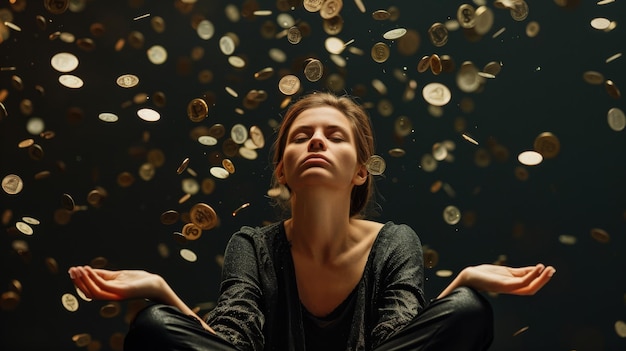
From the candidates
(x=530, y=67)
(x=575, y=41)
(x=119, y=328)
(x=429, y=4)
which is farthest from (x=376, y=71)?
(x=119, y=328)

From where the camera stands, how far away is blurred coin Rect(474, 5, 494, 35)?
2.65m

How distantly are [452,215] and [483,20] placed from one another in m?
0.72

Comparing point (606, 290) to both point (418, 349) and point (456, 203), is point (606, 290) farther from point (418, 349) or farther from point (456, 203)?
point (418, 349)

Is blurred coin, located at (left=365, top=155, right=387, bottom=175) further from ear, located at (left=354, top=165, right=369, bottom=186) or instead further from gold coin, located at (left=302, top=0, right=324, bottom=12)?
gold coin, located at (left=302, top=0, right=324, bottom=12)

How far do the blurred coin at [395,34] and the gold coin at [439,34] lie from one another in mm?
104

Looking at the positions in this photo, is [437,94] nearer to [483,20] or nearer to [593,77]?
[483,20]

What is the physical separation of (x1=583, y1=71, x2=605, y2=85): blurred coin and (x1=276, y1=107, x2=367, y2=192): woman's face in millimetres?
1027

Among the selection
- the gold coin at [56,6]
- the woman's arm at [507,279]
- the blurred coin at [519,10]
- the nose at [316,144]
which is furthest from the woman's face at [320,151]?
the gold coin at [56,6]

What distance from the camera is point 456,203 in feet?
8.66

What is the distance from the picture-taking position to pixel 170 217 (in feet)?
8.79

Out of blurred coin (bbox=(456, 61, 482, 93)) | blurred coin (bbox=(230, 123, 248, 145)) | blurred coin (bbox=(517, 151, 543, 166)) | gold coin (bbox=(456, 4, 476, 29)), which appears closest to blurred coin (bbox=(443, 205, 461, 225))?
blurred coin (bbox=(517, 151, 543, 166))

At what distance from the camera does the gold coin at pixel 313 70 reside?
2652mm

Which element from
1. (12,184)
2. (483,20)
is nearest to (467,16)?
(483,20)

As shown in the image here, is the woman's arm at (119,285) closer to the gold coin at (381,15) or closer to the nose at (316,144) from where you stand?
the nose at (316,144)
